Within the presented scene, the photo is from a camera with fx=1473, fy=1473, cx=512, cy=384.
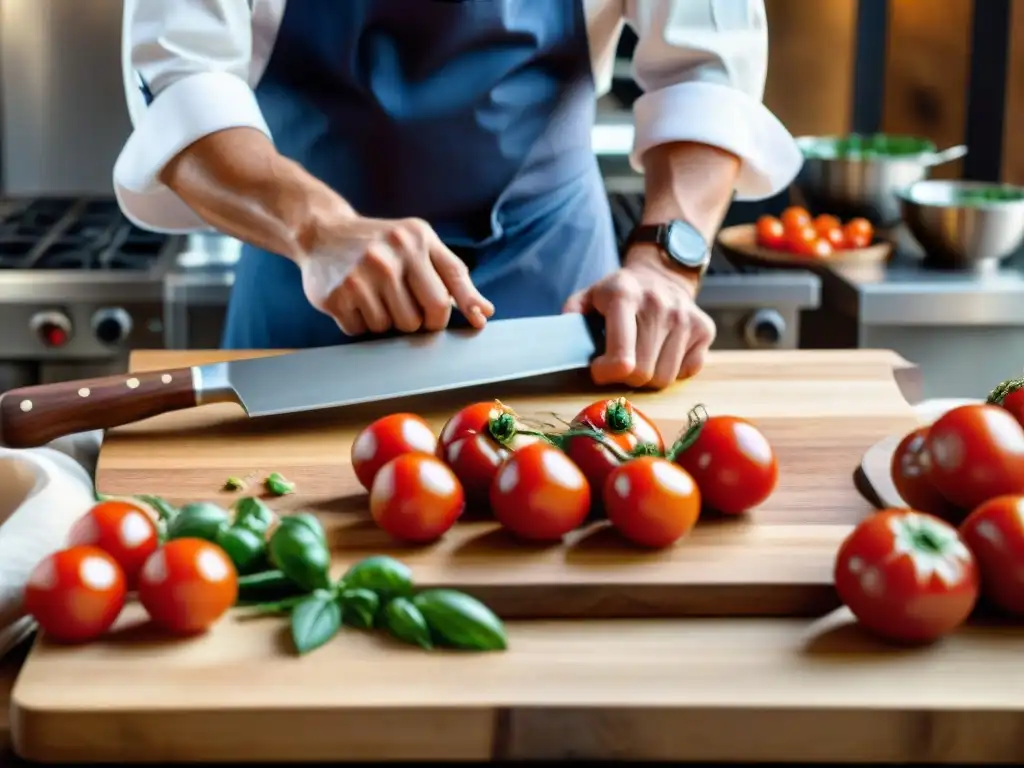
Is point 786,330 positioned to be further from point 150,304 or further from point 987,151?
point 150,304

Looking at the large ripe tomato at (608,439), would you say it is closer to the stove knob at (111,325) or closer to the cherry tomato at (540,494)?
the cherry tomato at (540,494)

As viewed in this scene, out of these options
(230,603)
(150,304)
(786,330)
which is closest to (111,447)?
(230,603)

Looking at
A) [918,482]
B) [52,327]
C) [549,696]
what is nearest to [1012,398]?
[918,482]

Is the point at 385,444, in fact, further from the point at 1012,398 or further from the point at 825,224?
the point at 825,224

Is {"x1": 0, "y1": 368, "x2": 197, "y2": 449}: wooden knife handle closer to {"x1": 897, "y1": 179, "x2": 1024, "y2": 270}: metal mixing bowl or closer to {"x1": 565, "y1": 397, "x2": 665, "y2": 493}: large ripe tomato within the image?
{"x1": 565, "y1": 397, "x2": 665, "y2": 493}: large ripe tomato

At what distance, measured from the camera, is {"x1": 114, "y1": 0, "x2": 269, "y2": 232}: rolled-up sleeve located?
1350 millimetres

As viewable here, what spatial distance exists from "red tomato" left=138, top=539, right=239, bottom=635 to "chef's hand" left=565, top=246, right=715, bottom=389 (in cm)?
55

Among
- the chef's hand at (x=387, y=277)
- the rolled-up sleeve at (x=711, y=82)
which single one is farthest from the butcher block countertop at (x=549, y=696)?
the rolled-up sleeve at (x=711, y=82)

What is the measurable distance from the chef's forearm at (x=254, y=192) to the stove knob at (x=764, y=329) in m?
0.93

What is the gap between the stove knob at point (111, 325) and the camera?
203cm

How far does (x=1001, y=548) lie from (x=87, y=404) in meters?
0.70

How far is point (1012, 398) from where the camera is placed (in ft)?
3.49

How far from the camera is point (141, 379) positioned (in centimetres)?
119

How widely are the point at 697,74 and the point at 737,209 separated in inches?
45.5
